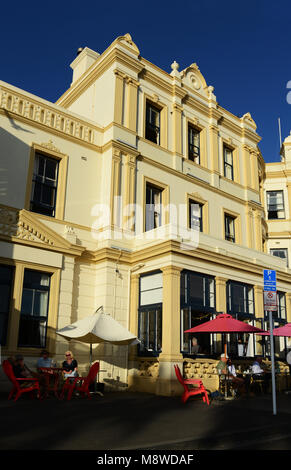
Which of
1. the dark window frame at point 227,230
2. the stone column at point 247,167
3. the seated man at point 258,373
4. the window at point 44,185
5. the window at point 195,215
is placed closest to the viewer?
the seated man at point 258,373

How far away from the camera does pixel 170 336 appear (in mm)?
14438

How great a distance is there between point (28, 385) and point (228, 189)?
15.0 meters

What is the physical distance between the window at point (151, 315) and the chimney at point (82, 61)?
41.2 feet

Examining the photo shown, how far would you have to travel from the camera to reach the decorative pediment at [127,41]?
783 inches

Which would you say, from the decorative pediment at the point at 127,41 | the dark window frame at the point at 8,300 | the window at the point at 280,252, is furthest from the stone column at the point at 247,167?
the dark window frame at the point at 8,300

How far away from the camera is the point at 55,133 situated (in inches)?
690

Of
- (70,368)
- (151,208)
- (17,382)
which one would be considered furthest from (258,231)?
(17,382)

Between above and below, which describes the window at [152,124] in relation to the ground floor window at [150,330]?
above

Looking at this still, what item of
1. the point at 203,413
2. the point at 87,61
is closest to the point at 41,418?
the point at 203,413

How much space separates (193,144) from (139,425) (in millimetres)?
16935

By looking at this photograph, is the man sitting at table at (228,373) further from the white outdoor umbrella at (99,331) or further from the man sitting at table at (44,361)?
the man sitting at table at (44,361)

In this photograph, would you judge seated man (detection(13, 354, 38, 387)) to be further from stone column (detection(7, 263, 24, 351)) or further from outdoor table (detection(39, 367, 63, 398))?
stone column (detection(7, 263, 24, 351))

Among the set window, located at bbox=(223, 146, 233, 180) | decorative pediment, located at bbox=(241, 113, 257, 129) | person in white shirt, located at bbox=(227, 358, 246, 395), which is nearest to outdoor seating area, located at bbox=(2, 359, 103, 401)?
person in white shirt, located at bbox=(227, 358, 246, 395)

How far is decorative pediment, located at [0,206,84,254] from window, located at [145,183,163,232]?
14.1 ft
